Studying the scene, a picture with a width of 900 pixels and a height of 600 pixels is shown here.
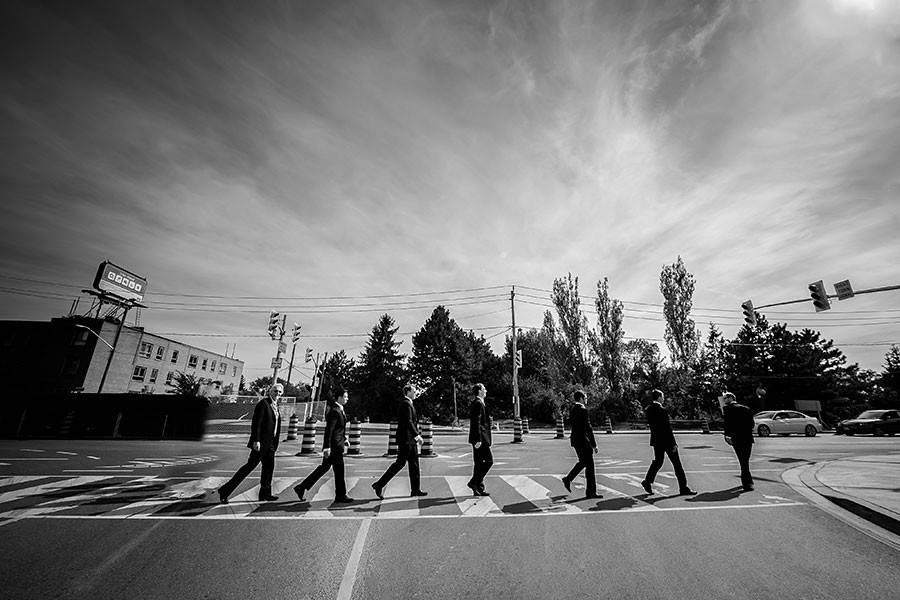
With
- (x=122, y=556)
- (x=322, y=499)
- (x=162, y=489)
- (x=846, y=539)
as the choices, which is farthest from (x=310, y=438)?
(x=846, y=539)

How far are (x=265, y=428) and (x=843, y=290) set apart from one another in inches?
731

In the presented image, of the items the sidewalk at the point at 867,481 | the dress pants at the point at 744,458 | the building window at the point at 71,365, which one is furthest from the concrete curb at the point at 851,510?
the building window at the point at 71,365

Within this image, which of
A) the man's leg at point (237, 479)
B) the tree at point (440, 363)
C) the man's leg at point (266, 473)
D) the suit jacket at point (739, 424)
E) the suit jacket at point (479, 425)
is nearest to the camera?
the man's leg at point (237, 479)

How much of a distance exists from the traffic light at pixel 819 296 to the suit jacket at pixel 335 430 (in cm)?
1778

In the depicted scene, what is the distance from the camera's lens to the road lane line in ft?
10.9

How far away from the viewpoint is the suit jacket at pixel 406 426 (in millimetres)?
7109

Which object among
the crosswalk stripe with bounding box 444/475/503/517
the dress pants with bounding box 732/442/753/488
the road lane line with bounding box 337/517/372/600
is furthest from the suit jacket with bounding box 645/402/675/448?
the road lane line with bounding box 337/517/372/600

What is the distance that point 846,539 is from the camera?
190 inches

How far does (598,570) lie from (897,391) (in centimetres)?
5989

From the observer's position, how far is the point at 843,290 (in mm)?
13727

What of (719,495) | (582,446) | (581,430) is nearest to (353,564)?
(582,446)

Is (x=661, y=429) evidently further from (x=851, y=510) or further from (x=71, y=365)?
(x=71, y=365)

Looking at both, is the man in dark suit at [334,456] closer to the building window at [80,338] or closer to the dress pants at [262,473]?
the dress pants at [262,473]

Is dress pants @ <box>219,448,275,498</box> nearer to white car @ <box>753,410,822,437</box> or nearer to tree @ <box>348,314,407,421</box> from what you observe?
white car @ <box>753,410,822,437</box>
